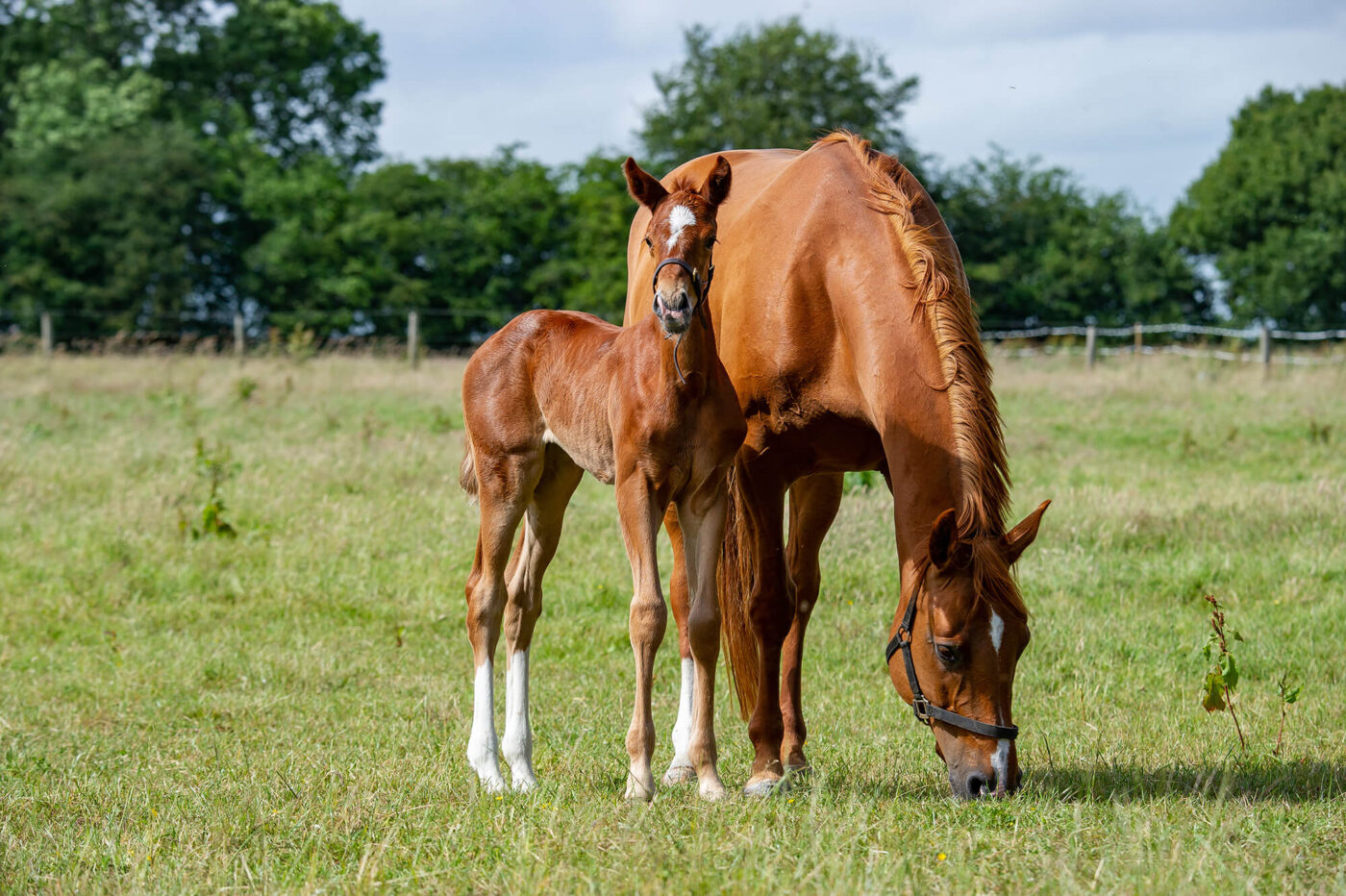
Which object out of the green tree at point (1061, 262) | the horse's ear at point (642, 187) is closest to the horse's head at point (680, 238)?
the horse's ear at point (642, 187)

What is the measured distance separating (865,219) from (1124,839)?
229 centimetres

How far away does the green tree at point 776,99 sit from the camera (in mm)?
34812

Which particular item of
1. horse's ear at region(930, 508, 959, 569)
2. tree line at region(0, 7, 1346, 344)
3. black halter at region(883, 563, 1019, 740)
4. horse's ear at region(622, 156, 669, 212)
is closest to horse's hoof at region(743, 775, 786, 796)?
black halter at region(883, 563, 1019, 740)

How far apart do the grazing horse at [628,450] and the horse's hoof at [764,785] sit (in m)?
0.17

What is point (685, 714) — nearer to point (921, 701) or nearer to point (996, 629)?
point (921, 701)

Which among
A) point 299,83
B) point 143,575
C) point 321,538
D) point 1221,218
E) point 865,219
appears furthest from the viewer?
point 299,83

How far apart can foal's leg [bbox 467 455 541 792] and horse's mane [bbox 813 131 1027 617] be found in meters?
1.43

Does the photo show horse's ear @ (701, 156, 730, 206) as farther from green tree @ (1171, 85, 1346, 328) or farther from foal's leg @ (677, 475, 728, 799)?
green tree @ (1171, 85, 1346, 328)

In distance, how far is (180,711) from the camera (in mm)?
5094

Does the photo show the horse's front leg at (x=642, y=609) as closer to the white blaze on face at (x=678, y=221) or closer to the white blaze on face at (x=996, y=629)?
the white blaze on face at (x=678, y=221)

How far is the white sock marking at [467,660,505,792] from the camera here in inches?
154

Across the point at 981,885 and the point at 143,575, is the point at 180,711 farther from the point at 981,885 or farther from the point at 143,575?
the point at 981,885

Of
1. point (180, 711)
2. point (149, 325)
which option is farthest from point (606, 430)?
point (149, 325)

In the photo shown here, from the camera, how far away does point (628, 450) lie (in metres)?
3.62
